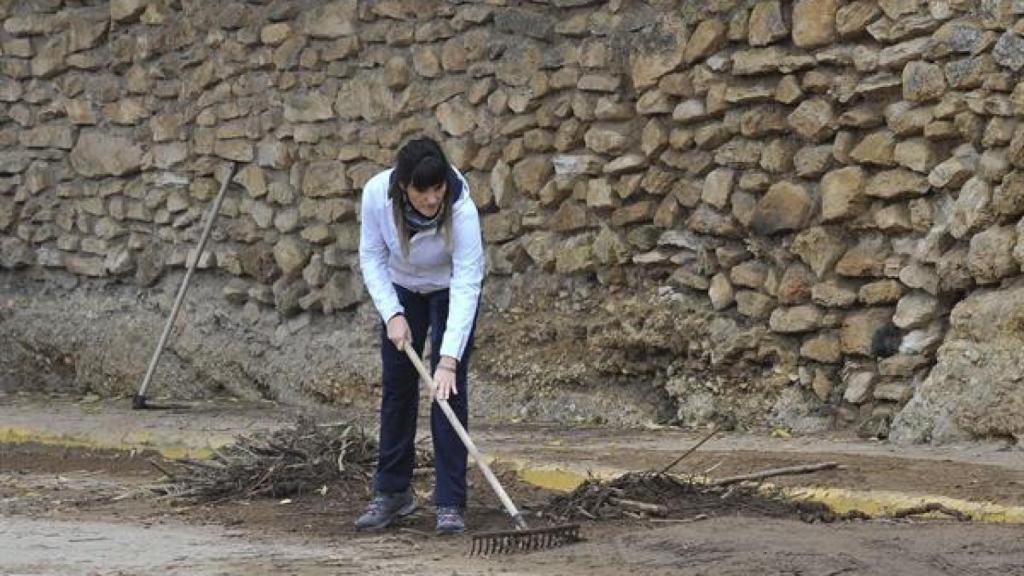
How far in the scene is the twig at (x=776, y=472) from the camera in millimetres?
8000

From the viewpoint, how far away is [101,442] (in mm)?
11250

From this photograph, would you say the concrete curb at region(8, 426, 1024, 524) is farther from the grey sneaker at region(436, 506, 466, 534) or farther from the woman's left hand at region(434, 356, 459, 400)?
the woman's left hand at region(434, 356, 459, 400)

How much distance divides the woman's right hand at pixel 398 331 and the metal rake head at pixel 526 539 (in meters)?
0.85

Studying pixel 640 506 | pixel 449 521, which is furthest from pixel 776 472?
pixel 449 521

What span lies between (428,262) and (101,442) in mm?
4414

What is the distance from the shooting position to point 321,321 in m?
12.5

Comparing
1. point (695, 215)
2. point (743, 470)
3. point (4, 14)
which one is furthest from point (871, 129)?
point (4, 14)

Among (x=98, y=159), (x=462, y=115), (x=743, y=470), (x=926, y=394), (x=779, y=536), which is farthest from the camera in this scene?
(x=98, y=159)

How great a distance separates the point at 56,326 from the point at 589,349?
4985mm

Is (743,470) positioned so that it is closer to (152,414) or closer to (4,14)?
(152,414)

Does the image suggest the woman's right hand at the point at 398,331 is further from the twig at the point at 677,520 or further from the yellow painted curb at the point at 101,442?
the yellow painted curb at the point at 101,442

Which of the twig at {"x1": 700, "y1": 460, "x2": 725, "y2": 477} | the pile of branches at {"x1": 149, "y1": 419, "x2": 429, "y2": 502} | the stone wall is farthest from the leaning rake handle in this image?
the twig at {"x1": 700, "y1": 460, "x2": 725, "y2": 477}

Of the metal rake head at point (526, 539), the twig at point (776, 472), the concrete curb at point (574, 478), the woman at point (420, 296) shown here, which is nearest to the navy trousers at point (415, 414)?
the woman at point (420, 296)

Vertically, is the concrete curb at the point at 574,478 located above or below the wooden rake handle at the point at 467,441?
below
